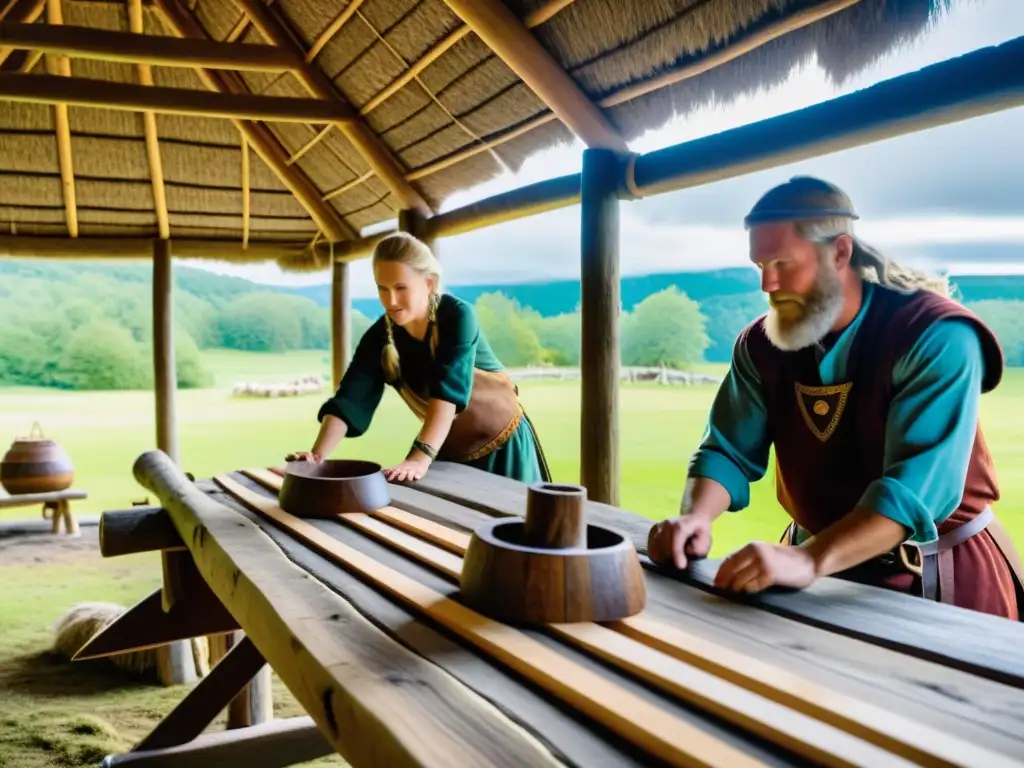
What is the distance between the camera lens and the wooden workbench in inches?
29.0

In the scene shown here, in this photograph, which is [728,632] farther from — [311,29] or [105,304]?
[105,304]

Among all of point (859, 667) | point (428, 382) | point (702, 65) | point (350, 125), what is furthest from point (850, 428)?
point (350, 125)

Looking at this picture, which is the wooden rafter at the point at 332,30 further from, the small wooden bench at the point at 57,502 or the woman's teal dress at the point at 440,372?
the small wooden bench at the point at 57,502

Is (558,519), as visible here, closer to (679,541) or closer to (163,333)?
(679,541)

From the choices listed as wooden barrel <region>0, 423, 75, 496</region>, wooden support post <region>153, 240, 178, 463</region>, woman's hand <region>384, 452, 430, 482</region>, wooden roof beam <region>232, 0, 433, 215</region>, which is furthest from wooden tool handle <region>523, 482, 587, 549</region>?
wooden support post <region>153, 240, 178, 463</region>

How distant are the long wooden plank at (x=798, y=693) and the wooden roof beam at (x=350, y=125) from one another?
4.08 meters

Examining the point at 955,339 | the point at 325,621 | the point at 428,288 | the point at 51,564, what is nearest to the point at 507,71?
the point at 428,288

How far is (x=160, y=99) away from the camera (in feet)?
15.3

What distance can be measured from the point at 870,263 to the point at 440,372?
116cm

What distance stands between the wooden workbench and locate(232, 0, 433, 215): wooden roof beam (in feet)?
11.7

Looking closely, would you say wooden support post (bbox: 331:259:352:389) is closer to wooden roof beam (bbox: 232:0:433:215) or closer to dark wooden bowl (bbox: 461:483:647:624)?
wooden roof beam (bbox: 232:0:433:215)

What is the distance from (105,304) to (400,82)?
680 centimetres

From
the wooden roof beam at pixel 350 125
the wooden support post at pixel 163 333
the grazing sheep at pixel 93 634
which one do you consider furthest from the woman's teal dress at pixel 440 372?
the wooden support post at pixel 163 333

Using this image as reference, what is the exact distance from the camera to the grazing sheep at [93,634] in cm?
A: 373
